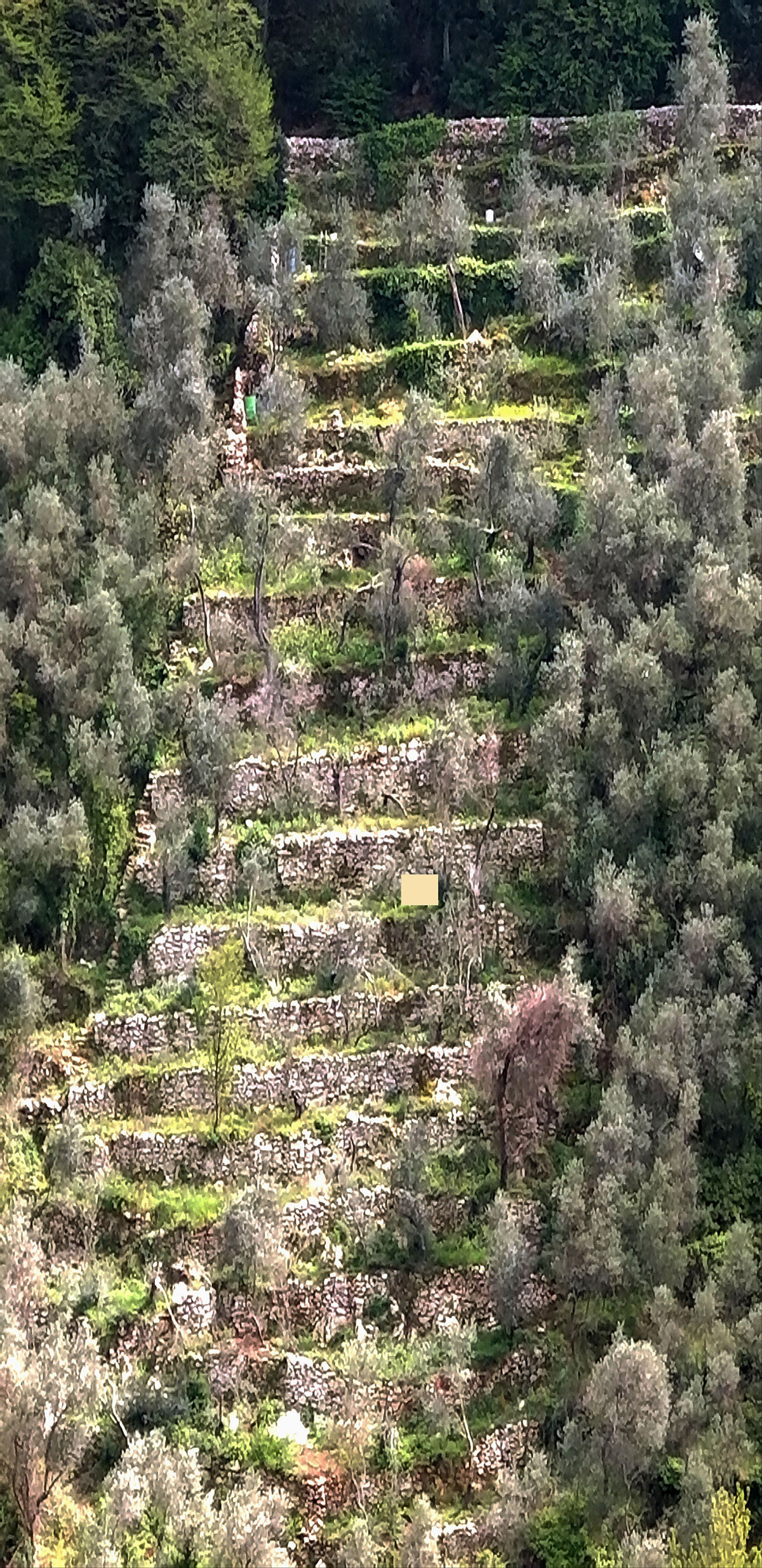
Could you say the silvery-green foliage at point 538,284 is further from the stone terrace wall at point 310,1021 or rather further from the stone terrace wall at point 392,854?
the stone terrace wall at point 310,1021

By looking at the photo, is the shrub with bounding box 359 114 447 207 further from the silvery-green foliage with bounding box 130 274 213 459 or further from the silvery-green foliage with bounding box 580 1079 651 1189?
the silvery-green foliage with bounding box 580 1079 651 1189

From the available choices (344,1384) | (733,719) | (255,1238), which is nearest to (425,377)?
(733,719)

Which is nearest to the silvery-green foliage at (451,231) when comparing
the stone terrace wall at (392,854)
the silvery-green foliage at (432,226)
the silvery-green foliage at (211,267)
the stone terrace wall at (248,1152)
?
the silvery-green foliage at (432,226)

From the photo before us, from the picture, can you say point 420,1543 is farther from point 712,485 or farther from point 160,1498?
point 712,485

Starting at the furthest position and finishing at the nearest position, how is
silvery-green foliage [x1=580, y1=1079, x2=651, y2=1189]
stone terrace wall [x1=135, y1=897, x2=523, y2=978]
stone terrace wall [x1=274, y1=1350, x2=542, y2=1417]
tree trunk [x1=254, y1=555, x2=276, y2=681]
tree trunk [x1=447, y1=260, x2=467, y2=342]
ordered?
tree trunk [x1=447, y1=260, x2=467, y2=342]
tree trunk [x1=254, y1=555, x2=276, y2=681]
stone terrace wall [x1=135, y1=897, x2=523, y2=978]
silvery-green foliage [x1=580, y1=1079, x2=651, y2=1189]
stone terrace wall [x1=274, y1=1350, x2=542, y2=1417]

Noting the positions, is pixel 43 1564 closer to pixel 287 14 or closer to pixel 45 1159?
pixel 45 1159

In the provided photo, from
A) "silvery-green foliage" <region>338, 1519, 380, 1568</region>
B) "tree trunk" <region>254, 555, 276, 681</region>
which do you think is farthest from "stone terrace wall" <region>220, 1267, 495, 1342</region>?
"tree trunk" <region>254, 555, 276, 681</region>
